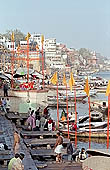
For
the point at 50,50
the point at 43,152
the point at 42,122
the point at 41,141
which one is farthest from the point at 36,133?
the point at 50,50

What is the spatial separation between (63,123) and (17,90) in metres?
3.62

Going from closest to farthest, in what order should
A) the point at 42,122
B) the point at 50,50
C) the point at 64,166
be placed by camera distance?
the point at 64,166 → the point at 42,122 → the point at 50,50

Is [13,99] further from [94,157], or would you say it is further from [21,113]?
[94,157]

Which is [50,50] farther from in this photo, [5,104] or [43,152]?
[43,152]

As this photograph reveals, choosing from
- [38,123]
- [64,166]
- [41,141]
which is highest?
[38,123]

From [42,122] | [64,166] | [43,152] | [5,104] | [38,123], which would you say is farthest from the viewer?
[5,104]

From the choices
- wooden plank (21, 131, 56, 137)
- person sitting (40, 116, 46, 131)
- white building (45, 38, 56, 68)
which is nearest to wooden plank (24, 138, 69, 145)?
wooden plank (21, 131, 56, 137)

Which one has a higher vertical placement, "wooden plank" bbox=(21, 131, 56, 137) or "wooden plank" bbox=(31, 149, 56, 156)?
"wooden plank" bbox=(21, 131, 56, 137)

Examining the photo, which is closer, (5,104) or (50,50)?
(5,104)

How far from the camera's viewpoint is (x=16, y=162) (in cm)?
888

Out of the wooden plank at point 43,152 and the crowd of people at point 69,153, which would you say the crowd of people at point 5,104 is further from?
the crowd of people at point 69,153

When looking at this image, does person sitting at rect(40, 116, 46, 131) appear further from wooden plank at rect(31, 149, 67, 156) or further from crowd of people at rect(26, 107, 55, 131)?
wooden plank at rect(31, 149, 67, 156)

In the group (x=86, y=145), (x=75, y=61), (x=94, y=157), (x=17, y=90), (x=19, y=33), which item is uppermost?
(x=19, y=33)

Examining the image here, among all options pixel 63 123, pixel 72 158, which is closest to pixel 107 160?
pixel 72 158
